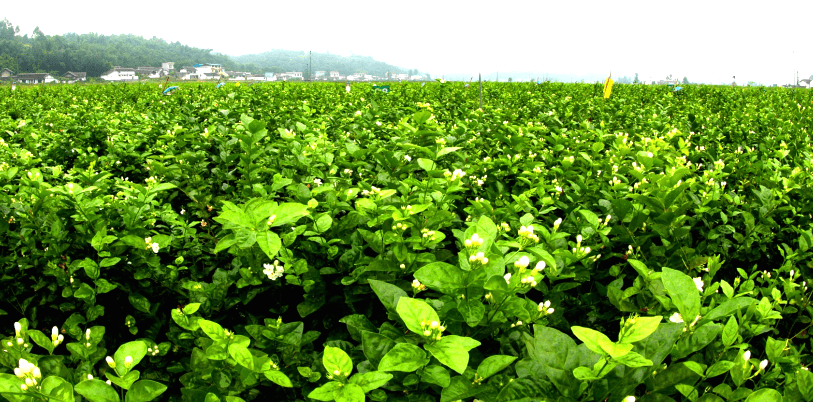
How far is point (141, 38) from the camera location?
9150 centimetres

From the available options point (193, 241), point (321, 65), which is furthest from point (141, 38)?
point (193, 241)

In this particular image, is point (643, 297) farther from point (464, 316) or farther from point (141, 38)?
point (141, 38)

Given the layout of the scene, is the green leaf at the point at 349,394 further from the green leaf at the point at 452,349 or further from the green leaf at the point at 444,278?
the green leaf at the point at 444,278

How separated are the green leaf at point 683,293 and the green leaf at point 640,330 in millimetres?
198

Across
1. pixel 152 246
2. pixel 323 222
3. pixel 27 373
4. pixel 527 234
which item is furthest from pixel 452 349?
pixel 152 246

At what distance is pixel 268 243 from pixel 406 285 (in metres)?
0.57

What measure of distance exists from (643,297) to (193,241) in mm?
2214

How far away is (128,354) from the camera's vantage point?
3.97 feet

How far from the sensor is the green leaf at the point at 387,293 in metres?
1.35

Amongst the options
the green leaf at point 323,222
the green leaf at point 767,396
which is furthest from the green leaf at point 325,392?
the green leaf at point 767,396

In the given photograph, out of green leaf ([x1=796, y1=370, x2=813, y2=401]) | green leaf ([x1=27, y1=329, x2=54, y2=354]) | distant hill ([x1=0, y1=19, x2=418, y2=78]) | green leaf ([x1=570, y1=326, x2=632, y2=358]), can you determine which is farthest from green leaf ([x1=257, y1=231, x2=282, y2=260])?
distant hill ([x1=0, y1=19, x2=418, y2=78])

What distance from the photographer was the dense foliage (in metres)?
1.12

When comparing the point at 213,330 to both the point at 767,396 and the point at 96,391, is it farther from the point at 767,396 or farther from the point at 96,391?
the point at 767,396

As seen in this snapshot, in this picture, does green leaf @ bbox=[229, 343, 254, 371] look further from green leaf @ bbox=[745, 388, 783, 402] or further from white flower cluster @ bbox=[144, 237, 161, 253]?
A: green leaf @ bbox=[745, 388, 783, 402]
